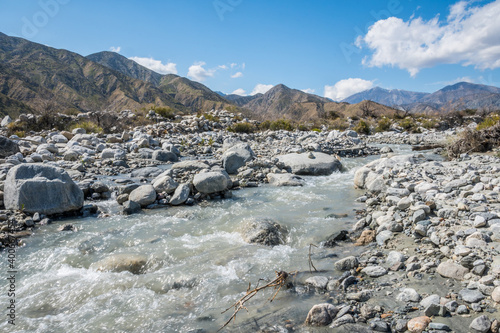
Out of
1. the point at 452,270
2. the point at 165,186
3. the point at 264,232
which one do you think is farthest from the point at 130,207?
the point at 452,270

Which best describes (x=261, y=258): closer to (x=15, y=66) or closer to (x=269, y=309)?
(x=269, y=309)

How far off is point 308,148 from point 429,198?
28.5 ft

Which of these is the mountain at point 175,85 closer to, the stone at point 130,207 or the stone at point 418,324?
the stone at point 130,207

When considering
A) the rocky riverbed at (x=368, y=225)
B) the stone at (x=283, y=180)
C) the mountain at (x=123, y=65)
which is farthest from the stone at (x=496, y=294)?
the mountain at (x=123, y=65)

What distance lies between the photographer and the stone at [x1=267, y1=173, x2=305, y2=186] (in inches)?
349

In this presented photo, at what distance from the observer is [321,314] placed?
9.09ft

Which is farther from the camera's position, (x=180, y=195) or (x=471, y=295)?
(x=180, y=195)

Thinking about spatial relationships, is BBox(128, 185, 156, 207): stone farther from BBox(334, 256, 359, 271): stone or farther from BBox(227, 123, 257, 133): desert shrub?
BBox(227, 123, 257, 133): desert shrub

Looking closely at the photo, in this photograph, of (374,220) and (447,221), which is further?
(374,220)

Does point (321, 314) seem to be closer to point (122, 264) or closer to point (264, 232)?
point (264, 232)

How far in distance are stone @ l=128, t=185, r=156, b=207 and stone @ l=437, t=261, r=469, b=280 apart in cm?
606

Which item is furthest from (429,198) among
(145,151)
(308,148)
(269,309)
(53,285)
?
(145,151)

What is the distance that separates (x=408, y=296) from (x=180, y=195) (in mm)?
5535

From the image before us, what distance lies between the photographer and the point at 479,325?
228 cm
